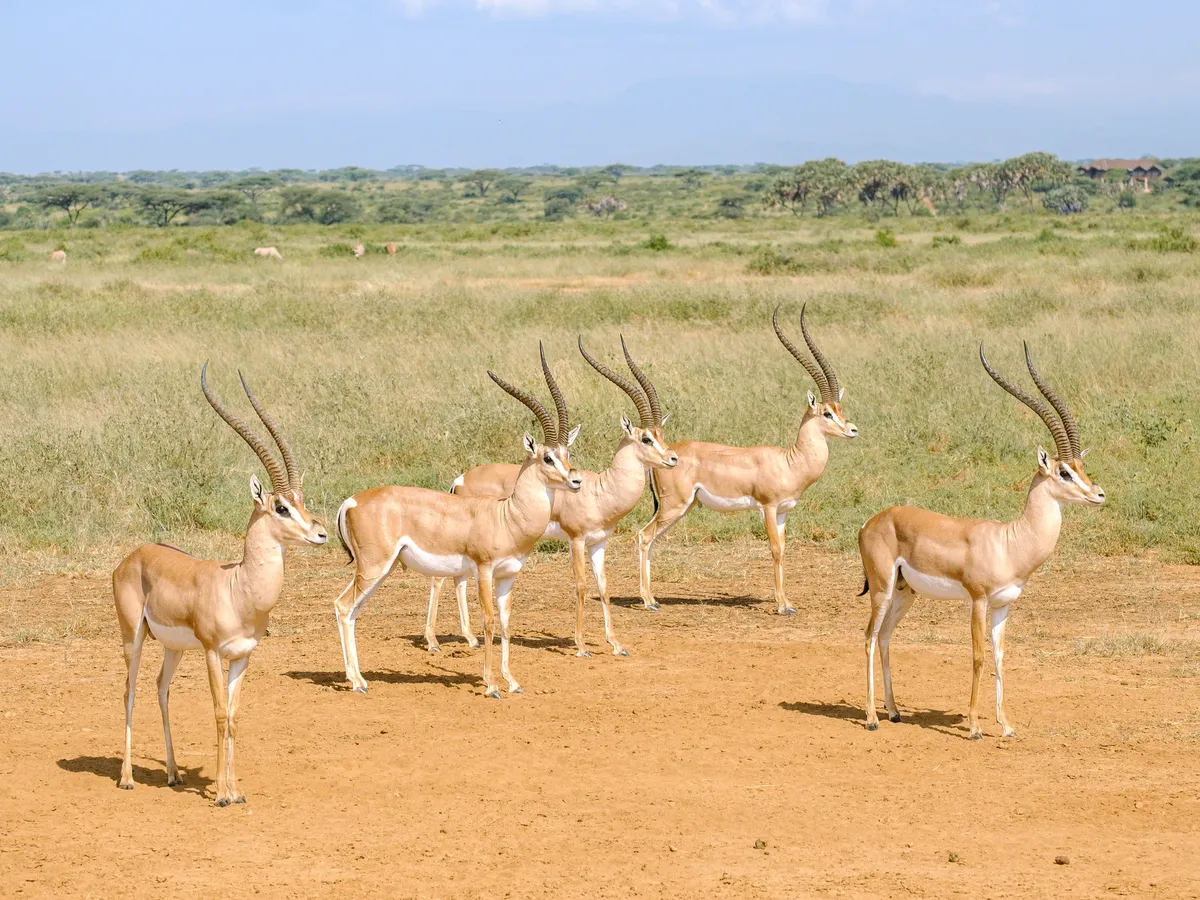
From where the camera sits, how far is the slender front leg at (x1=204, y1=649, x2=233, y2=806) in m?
6.19

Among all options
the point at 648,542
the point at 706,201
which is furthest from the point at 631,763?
the point at 706,201

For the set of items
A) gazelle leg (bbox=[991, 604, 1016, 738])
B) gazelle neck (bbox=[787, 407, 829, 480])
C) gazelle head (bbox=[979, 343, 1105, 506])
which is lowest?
gazelle leg (bbox=[991, 604, 1016, 738])

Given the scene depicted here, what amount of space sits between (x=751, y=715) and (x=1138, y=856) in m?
2.48

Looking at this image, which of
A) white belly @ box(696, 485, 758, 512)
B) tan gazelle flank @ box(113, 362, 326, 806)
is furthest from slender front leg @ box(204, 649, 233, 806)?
white belly @ box(696, 485, 758, 512)

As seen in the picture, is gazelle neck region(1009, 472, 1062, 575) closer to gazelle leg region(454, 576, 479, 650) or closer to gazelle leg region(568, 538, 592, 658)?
gazelle leg region(568, 538, 592, 658)

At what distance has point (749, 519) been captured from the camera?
13195 millimetres

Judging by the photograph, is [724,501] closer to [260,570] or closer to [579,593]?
[579,593]

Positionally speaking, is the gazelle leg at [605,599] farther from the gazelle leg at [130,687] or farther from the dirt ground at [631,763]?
the gazelle leg at [130,687]

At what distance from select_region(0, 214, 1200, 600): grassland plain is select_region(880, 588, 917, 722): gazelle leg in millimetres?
4428

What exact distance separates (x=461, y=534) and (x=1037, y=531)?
3.11 meters

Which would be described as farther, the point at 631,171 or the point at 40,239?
the point at 631,171

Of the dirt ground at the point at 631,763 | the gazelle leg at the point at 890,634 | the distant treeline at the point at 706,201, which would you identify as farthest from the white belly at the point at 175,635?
the distant treeline at the point at 706,201

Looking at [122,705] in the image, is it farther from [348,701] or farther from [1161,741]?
[1161,741]

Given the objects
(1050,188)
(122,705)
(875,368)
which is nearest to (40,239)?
(875,368)
